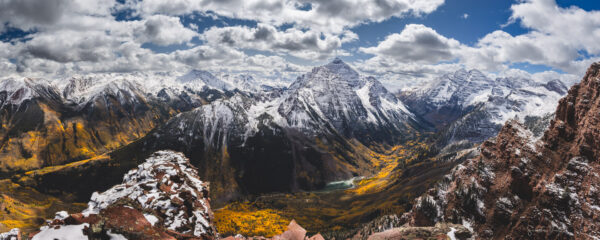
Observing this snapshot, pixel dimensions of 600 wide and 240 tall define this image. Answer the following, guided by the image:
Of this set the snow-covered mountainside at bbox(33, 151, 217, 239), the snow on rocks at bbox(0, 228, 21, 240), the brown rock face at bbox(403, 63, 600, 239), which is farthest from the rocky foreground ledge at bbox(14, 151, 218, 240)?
the brown rock face at bbox(403, 63, 600, 239)

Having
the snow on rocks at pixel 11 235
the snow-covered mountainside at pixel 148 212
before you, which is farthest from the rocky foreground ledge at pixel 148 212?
the snow on rocks at pixel 11 235

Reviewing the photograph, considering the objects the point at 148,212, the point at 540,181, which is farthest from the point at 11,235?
the point at 540,181

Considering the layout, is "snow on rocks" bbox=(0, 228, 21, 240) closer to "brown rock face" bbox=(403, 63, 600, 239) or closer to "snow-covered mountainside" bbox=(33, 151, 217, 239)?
"snow-covered mountainside" bbox=(33, 151, 217, 239)

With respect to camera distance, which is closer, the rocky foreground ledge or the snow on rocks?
the rocky foreground ledge

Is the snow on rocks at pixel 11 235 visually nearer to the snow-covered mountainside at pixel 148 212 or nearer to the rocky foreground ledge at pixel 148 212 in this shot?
the rocky foreground ledge at pixel 148 212

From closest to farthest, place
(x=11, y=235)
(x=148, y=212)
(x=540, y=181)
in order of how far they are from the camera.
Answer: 1. (x=11, y=235)
2. (x=148, y=212)
3. (x=540, y=181)

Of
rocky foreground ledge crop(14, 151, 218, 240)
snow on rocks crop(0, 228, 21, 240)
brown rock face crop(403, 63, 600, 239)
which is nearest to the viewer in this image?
rocky foreground ledge crop(14, 151, 218, 240)

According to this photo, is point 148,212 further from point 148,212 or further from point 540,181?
point 540,181
